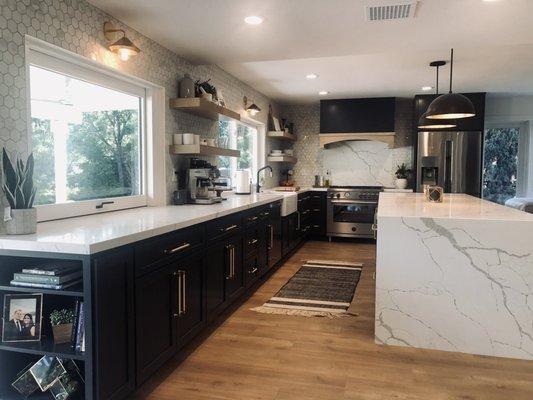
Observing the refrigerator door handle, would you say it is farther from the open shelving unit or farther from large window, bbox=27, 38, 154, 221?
the open shelving unit

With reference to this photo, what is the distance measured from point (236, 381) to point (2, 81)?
1.98 metres

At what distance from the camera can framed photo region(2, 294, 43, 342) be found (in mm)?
1946

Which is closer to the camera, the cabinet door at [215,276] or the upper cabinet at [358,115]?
the cabinet door at [215,276]

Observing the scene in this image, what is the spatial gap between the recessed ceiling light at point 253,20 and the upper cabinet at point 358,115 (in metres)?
4.19

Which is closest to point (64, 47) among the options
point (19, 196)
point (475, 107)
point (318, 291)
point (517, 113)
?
point (19, 196)

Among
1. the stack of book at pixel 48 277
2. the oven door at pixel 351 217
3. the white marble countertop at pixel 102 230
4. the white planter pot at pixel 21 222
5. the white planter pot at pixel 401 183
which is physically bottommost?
the oven door at pixel 351 217

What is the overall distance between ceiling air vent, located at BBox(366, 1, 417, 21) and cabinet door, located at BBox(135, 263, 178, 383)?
2.05 meters

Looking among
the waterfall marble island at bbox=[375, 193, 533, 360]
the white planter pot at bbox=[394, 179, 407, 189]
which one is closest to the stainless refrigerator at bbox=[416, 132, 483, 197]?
the white planter pot at bbox=[394, 179, 407, 189]

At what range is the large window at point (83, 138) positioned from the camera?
2.52 metres

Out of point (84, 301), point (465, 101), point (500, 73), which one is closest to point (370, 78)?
point (500, 73)

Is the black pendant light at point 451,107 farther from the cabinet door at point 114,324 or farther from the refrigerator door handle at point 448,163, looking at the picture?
the refrigerator door handle at point 448,163

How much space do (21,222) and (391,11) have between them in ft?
8.19

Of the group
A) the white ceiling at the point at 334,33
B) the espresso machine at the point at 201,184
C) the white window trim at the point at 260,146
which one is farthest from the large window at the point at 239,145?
the espresso machine at the point at 201,184

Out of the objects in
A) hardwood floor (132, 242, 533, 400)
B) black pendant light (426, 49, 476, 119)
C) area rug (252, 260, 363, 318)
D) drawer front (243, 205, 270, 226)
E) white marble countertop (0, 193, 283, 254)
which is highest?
black pendant light (426, 49, 476, 119)
